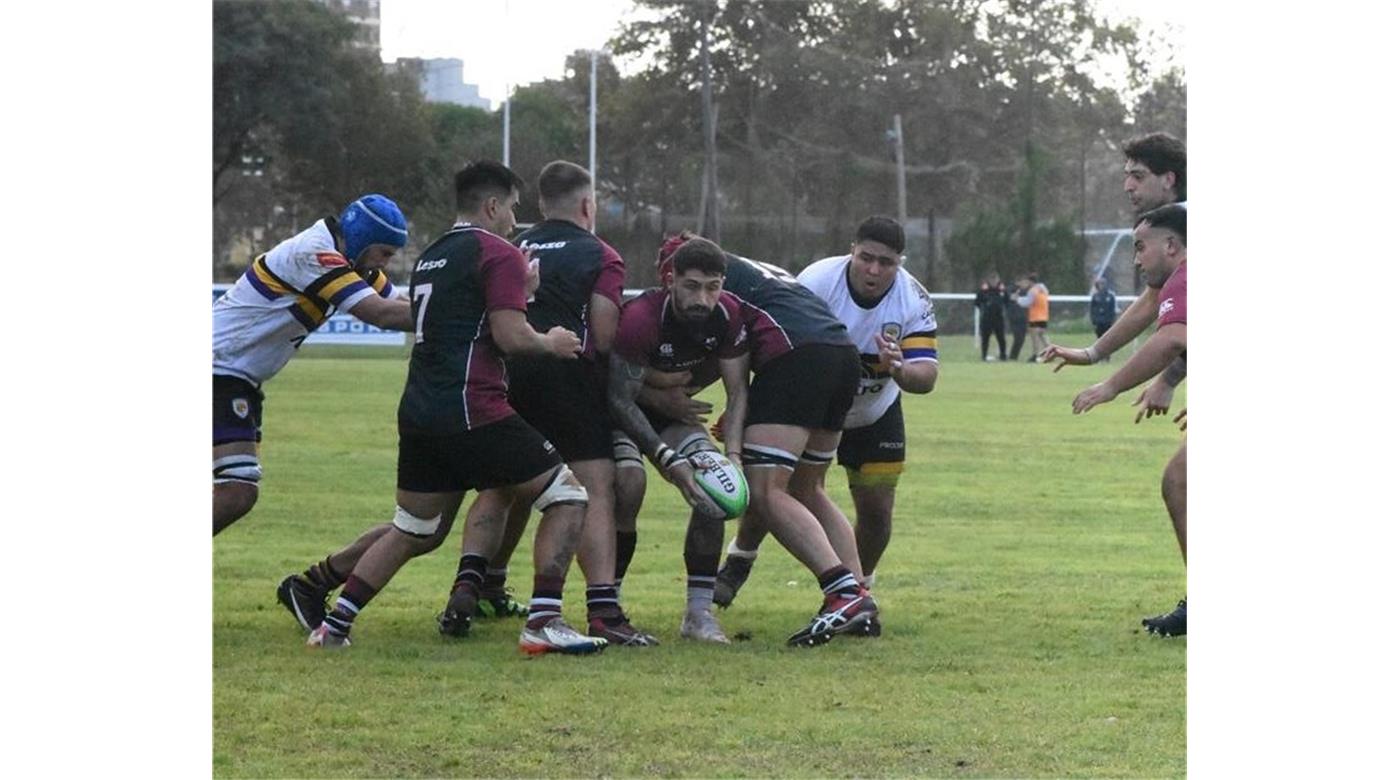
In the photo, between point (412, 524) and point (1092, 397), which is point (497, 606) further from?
point (1092, 397)

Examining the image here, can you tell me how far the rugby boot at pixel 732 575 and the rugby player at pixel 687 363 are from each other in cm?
85

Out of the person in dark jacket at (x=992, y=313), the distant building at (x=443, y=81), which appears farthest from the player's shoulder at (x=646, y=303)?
the distant building at (x=443, y=81)

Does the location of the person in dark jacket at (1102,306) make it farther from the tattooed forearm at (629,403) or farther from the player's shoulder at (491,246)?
the player's shoulder at (491,246)

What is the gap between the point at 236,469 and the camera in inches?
290

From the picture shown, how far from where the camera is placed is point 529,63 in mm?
36375

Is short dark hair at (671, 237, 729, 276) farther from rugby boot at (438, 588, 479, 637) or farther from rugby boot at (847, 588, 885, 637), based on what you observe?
rugby boot at (438, 588, 479, 637)

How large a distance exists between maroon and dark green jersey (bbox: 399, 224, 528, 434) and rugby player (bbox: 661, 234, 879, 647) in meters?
0.80

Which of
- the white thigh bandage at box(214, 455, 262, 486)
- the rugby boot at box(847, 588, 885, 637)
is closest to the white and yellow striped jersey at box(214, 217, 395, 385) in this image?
the white thigh bandage at box(214, 455, 262, 486)

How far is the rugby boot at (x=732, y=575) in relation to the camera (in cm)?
845

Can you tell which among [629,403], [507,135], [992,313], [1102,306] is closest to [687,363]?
[629,403]
